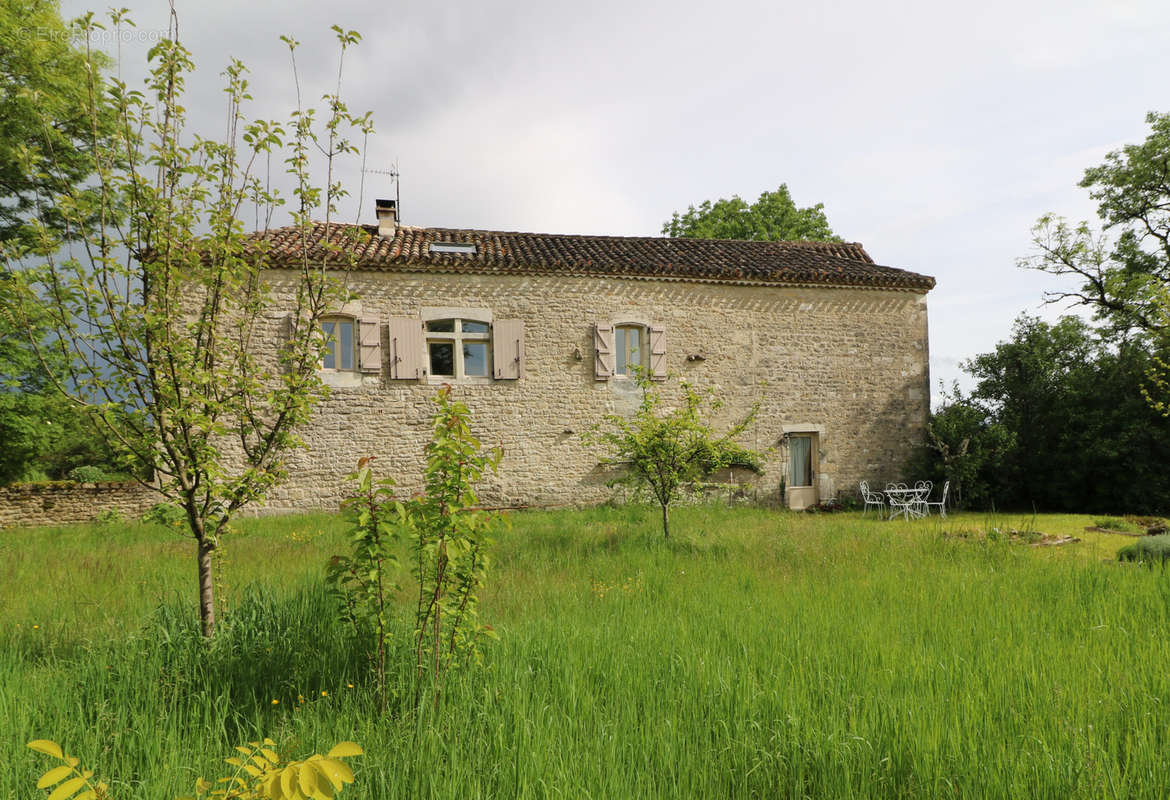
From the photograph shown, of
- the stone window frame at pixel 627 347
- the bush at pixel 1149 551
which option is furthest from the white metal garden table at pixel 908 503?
the stone window frame at pixel 627 347

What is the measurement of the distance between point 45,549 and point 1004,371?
18.7m

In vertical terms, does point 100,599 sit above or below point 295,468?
below

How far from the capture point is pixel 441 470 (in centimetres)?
281

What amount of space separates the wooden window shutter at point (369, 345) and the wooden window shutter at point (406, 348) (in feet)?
0.94

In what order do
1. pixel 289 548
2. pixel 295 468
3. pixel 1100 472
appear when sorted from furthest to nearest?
pixel 1100 472
pixel 295 468
pixel 289 548

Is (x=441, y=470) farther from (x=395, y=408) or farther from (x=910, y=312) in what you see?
(x=910, y=312)

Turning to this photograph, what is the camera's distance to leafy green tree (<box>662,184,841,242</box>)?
22547 millimetres

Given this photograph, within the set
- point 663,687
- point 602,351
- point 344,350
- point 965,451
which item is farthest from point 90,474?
point 965,451

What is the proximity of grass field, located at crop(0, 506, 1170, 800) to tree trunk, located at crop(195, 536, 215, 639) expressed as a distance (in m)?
0.10

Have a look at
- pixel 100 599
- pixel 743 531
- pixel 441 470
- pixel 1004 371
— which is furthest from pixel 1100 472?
pixel 100 599

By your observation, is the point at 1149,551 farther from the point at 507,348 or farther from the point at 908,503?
the point at 507,348

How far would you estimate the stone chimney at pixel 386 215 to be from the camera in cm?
1366

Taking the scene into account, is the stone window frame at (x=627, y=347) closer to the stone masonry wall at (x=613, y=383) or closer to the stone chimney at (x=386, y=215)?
the stone masonry wall at (x=613, y=383)

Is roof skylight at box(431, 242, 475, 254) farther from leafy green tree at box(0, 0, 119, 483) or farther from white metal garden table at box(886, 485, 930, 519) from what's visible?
white metal garden table at box(886, 485, 930, 519)
